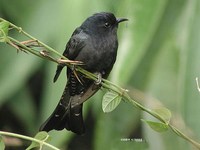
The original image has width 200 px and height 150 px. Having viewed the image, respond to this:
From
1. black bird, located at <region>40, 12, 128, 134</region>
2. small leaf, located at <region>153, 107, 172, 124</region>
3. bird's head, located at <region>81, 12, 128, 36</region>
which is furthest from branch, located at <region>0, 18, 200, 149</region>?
bird's head, located at <region>81, 12, 128, 36</region>

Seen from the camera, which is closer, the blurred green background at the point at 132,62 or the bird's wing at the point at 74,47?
the bird's wing at the point at 74,47

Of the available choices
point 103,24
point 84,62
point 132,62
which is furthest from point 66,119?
point 132,62

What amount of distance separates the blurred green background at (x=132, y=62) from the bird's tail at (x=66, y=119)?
0.71ft

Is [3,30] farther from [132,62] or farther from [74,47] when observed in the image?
[132,62]

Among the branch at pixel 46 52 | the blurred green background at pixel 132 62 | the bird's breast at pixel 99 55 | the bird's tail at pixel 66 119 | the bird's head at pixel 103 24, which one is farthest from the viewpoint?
the blurred green background at pixel 132 62

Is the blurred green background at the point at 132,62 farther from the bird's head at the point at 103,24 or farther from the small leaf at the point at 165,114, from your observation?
the small leaf at the point at 165,114

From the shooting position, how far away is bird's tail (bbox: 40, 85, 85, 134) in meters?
2.15

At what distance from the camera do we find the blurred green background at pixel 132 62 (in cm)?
267

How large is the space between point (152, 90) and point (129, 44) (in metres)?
0.44

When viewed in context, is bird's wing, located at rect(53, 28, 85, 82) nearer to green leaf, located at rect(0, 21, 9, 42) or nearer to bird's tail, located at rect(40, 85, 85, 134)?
bird's tail, located at rect(40, 85, 85, 134)

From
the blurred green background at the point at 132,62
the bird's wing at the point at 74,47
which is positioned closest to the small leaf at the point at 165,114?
the blurred green background at the point at 132,62

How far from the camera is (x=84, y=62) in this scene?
234 centimetres

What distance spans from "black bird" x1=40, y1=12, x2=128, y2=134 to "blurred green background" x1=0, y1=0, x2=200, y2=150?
0.21 meters

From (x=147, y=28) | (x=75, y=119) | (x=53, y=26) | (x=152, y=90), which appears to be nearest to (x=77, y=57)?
(x=75, y=119)
